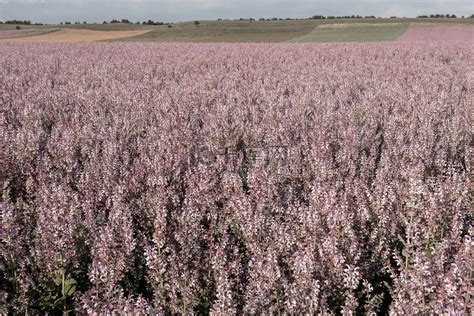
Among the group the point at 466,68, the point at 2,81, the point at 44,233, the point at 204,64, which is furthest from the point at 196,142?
the point at 466,68

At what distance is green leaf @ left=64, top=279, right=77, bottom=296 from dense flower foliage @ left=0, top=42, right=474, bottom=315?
11 millimetres

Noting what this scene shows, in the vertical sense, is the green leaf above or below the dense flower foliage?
below

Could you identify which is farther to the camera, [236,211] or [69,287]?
[236,211]

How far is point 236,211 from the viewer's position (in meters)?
4.20

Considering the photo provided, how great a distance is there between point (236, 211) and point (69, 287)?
5.35ft

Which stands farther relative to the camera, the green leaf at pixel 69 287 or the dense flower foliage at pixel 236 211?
the green leaf at pixel 69 287

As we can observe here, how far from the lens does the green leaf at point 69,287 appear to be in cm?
355

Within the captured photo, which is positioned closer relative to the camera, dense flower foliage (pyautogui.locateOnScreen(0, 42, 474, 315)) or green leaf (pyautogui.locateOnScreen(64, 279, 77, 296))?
dense flower foliage (pyautogui.locateOnScreen(0, 42, 474, 315))

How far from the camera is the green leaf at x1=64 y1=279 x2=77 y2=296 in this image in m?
3.55

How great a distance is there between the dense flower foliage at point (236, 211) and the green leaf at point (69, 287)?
0.01m

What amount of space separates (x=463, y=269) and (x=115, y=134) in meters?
5.33

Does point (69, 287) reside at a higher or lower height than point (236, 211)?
lower

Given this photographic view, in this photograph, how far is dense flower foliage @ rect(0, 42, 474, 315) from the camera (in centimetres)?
310

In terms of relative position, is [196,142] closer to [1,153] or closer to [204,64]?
[1,153]
